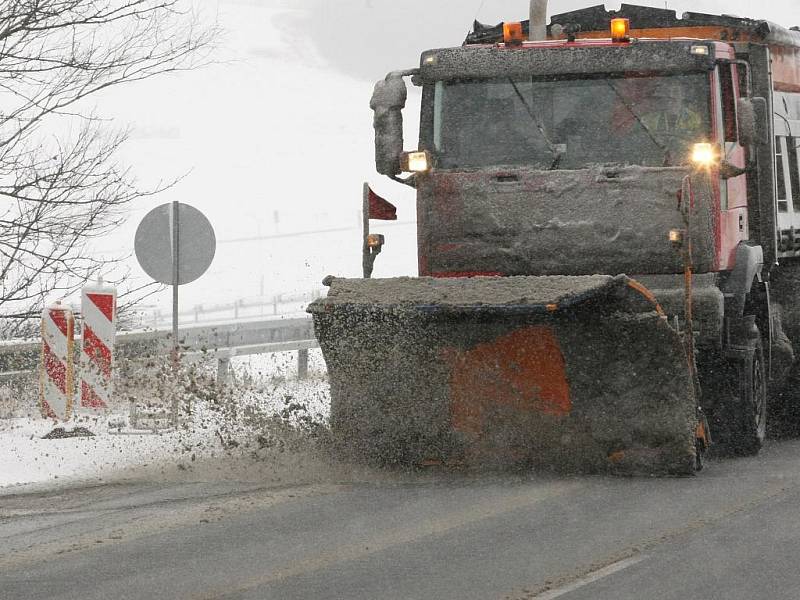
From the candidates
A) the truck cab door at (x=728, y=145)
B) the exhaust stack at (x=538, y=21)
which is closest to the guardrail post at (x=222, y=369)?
the exhaust stack at (x=538, y=21)

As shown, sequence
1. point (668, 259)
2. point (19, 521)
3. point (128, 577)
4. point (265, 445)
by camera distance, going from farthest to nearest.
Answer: point (265, 445) → point (668, 259) → point (19, 521) → point (128, 577)

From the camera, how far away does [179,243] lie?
13.0 m

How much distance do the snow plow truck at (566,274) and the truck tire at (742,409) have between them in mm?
14

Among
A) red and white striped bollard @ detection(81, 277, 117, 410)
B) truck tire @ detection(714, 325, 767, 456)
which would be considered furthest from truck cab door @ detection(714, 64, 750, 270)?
red and white striped bollard @ detection(81, 277, 117, 410)

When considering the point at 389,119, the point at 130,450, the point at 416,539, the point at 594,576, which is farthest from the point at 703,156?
the point at 130,450

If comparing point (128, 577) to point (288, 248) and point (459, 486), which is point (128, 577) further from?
point (288, 248)

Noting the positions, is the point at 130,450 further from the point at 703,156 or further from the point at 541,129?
the point at 703,156

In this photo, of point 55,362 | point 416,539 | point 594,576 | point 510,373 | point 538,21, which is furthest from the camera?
point 55,362

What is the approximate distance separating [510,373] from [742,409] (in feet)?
6.99

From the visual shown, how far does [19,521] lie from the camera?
785cm

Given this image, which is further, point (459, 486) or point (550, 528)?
point (459, 486)

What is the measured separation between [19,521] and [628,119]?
4781 mm

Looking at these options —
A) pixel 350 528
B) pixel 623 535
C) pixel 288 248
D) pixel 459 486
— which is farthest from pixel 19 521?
pixel 288 248

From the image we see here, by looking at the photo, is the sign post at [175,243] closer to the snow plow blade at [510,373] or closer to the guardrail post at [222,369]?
the snow plow blade at [510,373]
